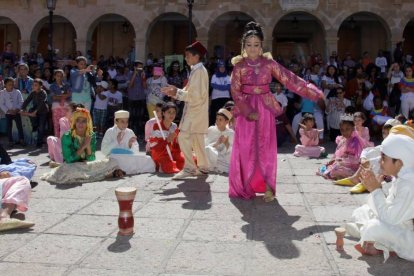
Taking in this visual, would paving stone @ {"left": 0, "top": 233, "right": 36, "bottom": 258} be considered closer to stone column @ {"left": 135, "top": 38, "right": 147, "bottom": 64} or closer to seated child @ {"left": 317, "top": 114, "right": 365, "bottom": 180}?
seated child @ {"left": 317, "top": 114, "right": 365, "bottom": 180}

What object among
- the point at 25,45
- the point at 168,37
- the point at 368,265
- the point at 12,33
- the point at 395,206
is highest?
the point at 12,33

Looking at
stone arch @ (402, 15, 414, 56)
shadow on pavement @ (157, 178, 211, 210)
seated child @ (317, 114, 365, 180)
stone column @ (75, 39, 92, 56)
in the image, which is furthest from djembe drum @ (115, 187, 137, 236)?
stone arch @ (402, 15, 414, 56)

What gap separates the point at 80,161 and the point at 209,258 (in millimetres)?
3806

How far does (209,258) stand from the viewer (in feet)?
11.4

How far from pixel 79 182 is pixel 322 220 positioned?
10.9 feet

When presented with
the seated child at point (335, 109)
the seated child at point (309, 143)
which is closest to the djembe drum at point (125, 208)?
the seated child at point (309, 143)

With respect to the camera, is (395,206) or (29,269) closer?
(29,269)

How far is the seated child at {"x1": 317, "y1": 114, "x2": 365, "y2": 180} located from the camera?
6734 mm

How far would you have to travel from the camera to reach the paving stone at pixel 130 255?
3311 mm

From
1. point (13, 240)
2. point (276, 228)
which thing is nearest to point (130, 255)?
point (13, 240)

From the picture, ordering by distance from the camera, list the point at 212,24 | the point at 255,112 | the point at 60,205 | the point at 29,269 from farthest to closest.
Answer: the point at 212,24
the point at 255,112
the point at 60,205
the point at 29,269

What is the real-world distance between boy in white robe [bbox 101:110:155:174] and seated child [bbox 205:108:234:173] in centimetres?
89

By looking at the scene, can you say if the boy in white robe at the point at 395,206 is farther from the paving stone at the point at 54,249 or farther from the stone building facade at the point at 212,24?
the stone building facade at the point at 212,24

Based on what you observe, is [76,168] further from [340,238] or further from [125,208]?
[340,238]
